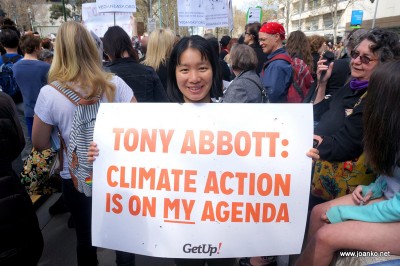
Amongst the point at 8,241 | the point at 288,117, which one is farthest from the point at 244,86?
the point at 8,241

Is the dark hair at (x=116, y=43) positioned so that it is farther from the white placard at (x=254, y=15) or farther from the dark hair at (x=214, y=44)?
the white placard at (x=254, y=15)

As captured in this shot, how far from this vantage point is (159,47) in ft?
12.6

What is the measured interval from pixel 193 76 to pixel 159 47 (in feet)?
7.75

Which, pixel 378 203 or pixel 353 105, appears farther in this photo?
pixel 353 105

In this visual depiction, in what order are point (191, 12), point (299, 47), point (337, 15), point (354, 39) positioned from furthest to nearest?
point (337, 15)
point (191, 12)
point (299, 47)
point (354, 39)

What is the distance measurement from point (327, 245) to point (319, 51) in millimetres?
5135

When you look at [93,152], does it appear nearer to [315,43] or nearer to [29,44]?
[29,44]

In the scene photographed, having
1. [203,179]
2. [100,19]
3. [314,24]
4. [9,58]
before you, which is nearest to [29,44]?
[9,58]

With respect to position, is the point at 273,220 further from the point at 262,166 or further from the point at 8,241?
the point at 8,241

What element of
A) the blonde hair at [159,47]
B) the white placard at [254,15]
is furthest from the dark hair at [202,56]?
the white placard at [254,15]

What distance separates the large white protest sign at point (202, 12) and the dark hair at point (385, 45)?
17.0 ft

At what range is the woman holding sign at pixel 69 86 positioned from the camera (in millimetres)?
1837

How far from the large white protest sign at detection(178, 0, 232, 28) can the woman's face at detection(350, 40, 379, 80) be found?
202 inches

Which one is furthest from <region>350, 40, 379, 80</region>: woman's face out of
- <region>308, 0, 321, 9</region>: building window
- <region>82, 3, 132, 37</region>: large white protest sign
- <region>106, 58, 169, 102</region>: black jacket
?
<region>308, 0, 321, 9</region>: building window
